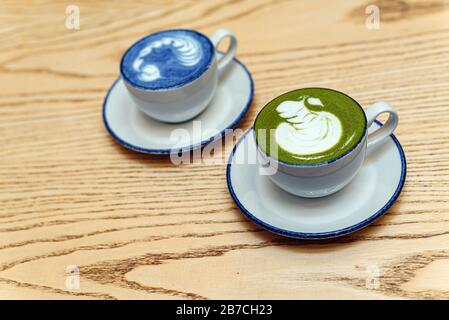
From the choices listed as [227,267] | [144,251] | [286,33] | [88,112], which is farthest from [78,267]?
[286,33]

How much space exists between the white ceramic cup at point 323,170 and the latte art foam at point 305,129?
2 centimetres

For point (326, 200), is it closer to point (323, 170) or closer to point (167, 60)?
point (323, 170)

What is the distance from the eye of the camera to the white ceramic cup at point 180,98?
36.1 inches

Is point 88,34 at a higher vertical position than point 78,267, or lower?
higher

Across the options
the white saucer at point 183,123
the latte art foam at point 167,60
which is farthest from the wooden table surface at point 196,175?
the latte art foam at point 167,60

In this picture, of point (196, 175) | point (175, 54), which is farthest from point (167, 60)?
point (196, 175)

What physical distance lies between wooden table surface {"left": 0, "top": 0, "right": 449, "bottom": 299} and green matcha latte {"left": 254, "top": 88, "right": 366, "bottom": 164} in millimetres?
125

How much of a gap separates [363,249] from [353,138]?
15cm

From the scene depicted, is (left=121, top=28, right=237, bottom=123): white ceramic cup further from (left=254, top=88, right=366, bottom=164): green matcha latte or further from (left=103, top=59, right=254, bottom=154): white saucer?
(left=254, top=88, right=366, bottom=164): green matcha latte

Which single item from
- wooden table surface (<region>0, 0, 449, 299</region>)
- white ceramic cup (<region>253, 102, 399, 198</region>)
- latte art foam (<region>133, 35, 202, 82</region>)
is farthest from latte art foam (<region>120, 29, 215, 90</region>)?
white ceramic cup (<region>253, 102, 399, 198</region>)

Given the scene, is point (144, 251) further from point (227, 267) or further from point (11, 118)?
point (11, 118)

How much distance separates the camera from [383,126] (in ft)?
2.63

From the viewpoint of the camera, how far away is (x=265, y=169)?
79cm

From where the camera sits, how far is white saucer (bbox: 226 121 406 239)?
738mm
